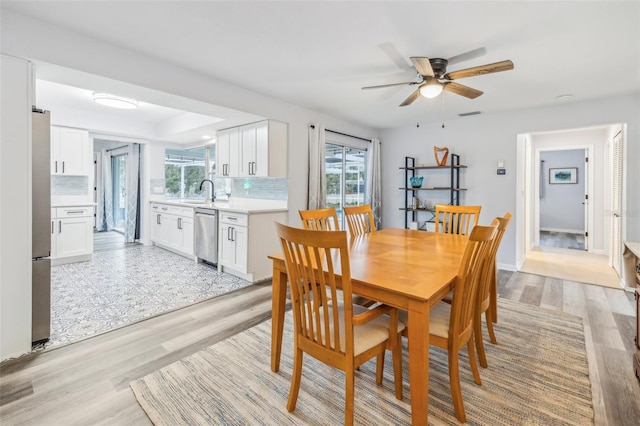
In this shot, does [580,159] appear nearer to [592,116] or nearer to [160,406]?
[592,116]

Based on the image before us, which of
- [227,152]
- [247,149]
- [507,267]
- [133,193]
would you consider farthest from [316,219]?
[133,193]

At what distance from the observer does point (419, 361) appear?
1304mm

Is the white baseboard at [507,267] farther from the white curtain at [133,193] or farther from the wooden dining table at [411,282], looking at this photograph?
the white curtain at [133,193]

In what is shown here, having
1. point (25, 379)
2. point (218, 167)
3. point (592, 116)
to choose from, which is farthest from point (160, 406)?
point (592, 116)

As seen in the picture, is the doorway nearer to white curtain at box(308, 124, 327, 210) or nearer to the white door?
the white door

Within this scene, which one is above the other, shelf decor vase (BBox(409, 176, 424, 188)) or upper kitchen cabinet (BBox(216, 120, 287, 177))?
upper kitchen cabinet (BBox(216, 120, 287, 177))

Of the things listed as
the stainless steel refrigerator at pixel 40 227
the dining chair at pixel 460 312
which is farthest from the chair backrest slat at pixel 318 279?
the stainless steel refrigerator at pixel 40 227

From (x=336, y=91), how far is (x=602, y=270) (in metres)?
4.70

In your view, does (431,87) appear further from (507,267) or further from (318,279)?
(507,267)

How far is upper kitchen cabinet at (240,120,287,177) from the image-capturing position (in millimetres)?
3902

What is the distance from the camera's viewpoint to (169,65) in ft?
9.39

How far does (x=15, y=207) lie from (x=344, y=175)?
14.2ft

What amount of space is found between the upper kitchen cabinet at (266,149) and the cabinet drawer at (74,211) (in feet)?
8.84

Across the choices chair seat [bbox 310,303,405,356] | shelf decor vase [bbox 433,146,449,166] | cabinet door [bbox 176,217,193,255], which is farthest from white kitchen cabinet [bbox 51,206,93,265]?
shelf decor vase [bbox 433,146,449,166]
